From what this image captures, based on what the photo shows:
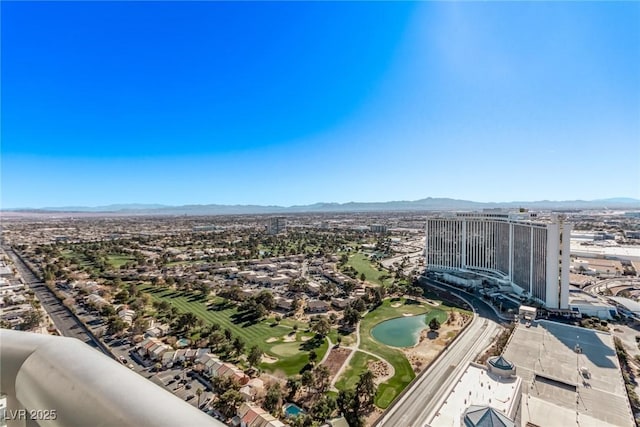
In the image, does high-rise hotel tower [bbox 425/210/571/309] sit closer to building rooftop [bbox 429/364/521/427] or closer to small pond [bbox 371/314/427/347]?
small pond [bbox 371/314/427/347]

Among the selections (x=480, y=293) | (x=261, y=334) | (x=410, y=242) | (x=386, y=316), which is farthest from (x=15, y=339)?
(x=410, y=242)

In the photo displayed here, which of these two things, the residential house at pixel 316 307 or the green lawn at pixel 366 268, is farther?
the green lawn at pixel 366 268

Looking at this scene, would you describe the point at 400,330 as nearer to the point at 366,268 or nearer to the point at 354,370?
the point at 354,370

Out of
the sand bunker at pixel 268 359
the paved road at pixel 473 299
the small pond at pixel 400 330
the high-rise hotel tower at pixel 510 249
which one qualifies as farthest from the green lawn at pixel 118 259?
the high-rise hotel tower at pixel 510 249

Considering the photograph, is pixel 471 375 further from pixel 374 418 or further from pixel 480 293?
pixel 480 293

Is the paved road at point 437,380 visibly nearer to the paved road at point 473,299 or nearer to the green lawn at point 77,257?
the paved road at point 473,299

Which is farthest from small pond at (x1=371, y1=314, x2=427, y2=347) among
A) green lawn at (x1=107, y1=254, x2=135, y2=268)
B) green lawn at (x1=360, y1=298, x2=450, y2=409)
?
green lawn at (x1=107, y1=254, x2=135, y2=268)

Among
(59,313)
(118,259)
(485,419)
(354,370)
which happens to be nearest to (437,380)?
(354,370)
